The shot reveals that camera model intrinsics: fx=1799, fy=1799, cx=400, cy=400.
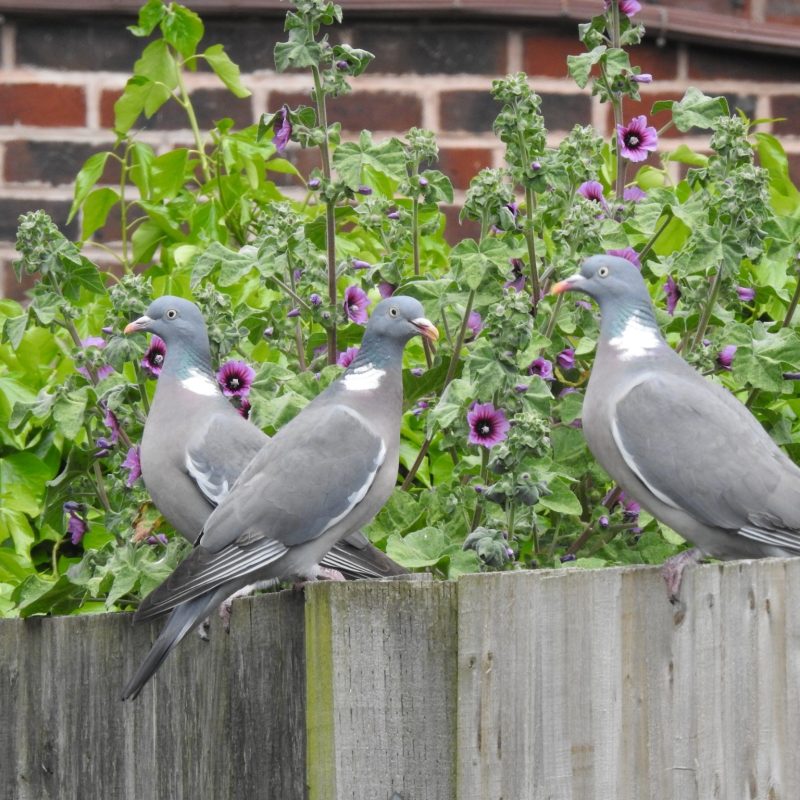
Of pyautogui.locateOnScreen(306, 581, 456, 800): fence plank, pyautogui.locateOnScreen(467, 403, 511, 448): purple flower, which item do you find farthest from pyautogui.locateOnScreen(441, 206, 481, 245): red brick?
pyautogui.locateOnScreen(306, 581, 456, 800): fence plank

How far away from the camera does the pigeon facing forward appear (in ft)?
10.3

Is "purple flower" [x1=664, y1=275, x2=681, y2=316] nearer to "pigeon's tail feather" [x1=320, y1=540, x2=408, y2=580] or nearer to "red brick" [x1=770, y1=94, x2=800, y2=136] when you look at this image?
"pigeon's tail feather" [x1=320, y1=540, x2=408, y2=580]

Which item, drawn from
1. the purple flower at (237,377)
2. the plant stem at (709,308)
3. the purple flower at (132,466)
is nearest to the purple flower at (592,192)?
the plant stem at (709,308)


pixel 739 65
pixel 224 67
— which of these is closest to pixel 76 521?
pixel 224 67

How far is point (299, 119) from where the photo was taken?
147 inches

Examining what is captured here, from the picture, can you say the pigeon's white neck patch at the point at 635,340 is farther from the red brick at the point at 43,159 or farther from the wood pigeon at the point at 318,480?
the red brick at the point at 43,159

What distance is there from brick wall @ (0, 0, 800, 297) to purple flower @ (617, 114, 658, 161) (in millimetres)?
1509

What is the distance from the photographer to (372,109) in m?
5.26

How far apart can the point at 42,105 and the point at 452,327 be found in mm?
1932

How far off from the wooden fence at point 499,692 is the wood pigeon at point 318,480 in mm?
141

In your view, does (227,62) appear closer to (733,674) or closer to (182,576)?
(182,576)

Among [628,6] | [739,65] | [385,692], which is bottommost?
[385,692]

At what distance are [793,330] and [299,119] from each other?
1.10m

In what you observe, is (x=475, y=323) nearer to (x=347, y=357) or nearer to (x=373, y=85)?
(x=347, y=357)
